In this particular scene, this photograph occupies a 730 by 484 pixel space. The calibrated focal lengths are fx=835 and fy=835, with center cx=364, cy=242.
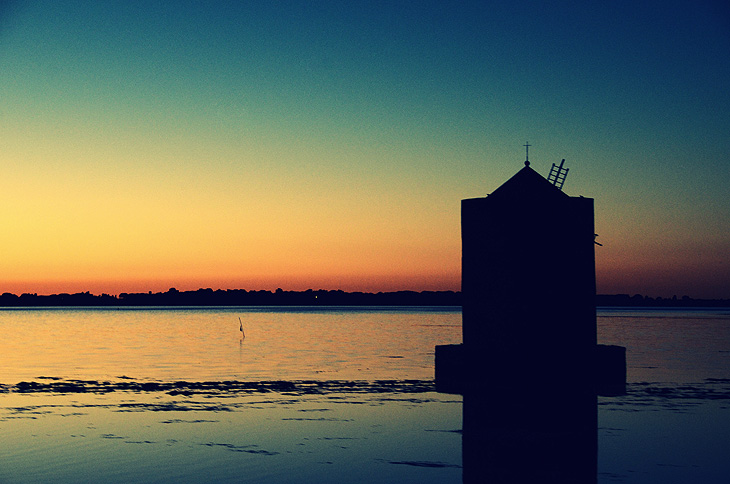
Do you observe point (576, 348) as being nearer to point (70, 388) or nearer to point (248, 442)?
point (248, 442)

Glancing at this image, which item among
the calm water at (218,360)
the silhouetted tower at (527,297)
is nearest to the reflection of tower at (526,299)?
the silhouetted tower at (527,297)

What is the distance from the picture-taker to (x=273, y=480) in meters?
14.0

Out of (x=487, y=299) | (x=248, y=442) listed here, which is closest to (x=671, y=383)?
(x=487, y=299)

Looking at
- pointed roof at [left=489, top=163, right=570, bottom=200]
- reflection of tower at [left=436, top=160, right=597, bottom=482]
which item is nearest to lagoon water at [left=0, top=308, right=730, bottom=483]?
reflection of tower at [left=436, top=160, right=597, bottom=482]

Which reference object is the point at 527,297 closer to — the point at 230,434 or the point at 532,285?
the point at 532,285

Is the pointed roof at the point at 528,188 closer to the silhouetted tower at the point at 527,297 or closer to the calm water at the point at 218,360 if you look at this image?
the silhouetted tower at the point at 527,297

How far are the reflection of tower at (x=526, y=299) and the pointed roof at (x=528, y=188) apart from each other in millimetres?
32

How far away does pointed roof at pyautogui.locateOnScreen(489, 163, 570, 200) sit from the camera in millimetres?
26125

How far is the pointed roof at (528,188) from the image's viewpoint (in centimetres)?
2612

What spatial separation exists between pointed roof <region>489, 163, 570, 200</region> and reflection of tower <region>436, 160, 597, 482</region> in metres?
0.03

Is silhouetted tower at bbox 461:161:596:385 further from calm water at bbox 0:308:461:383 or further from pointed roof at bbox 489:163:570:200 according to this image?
calm water at bbox 0:308:461:383

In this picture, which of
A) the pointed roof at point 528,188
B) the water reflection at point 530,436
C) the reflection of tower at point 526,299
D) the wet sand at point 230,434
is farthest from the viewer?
the pointed roof at point 528,188

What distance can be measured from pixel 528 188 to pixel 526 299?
358 cm

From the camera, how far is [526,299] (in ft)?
83.3
